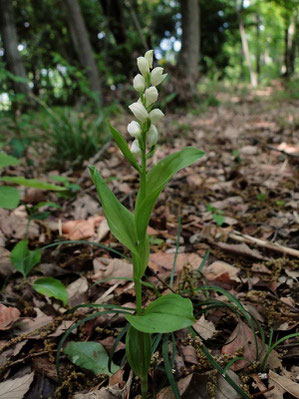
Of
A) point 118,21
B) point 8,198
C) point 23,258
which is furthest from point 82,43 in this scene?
point 23,258

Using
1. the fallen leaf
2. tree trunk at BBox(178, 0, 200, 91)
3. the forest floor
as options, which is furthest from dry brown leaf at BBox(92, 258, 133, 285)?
tree trunk at BBox(178, 0, 200, 91)

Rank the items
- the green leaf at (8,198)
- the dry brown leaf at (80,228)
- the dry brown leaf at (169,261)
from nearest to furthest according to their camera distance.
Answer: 1. the green leaf at (8,198)
2. the dry brown leaf at (169,261)
3. the dry brown leaf at (80,228)

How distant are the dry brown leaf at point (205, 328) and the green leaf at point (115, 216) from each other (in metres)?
0.52

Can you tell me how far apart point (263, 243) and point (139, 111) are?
44.9 inches

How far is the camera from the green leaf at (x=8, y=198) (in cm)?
137

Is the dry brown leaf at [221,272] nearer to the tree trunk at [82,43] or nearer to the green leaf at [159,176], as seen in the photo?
the green leaf at [159,176]

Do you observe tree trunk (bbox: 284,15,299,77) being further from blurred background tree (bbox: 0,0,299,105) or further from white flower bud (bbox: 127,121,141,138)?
white flower bud (bbox: 127,121,141,138)

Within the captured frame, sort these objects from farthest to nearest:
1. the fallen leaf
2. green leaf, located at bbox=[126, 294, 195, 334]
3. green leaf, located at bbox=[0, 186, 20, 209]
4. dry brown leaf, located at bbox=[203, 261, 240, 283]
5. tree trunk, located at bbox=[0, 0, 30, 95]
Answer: tree trunk, located at bbox=[0, 0, 30, 95], dry brown leaf, located at bbox=[203, 261, 240, 283], green leaf, located at bbox=[0, 186, 20, 209], the fallen leaf, green leaf, located at bbox=[126, 294, 195, 334]

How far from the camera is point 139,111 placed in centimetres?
89

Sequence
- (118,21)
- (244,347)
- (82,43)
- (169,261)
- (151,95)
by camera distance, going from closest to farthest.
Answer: (151,95), (244,347), (169,261), (82,43), (118,21)

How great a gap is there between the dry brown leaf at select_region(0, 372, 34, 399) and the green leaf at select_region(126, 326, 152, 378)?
373mm

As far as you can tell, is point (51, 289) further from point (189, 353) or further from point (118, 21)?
point (118, 21)

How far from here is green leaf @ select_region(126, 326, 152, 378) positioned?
0.95 meters

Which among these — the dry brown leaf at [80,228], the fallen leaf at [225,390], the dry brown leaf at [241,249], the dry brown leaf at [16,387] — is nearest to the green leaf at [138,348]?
the fallen leaf at [225,390]
